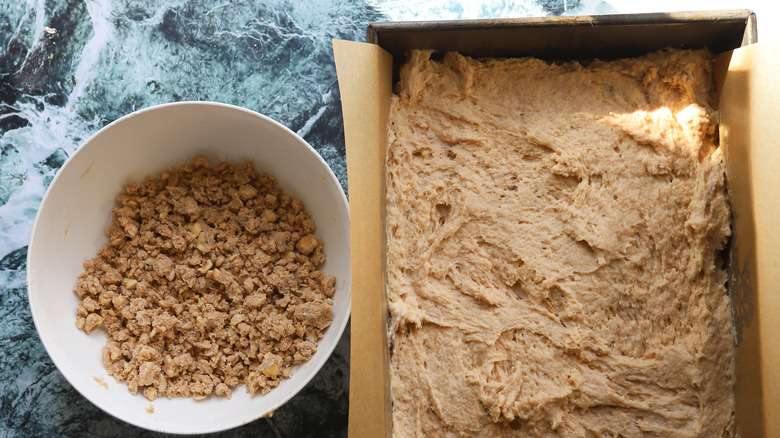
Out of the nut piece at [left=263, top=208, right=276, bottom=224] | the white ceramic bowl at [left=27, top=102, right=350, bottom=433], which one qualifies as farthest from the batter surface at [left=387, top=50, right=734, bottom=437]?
the nut piece at [left=263, top=208, right=276, bottom=224]

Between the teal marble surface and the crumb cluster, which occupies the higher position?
the teal marble surface

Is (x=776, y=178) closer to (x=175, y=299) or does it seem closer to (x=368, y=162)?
(x=368, y=162)

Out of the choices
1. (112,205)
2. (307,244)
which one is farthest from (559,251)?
(112,205)

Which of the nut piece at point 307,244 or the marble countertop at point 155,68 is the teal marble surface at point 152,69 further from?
the nut piece at point 307,244

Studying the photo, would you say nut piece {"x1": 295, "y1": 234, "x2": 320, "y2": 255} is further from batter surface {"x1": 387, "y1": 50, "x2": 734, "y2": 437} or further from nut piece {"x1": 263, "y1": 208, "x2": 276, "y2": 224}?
batter surface {"x1": 387, "y1": 50, "x2": 734, "y2": 437}

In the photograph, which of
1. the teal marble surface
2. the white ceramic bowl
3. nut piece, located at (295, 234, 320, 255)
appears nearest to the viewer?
the white ceramic bowl

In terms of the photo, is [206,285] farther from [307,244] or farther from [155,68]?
[155,68]

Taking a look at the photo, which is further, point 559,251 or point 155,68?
point 155,68

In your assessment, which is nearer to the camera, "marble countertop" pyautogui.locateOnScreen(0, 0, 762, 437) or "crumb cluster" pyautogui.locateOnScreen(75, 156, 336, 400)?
"crumb cluster" pyautogui.locateOnScreen(75, 156, 336, 400)
